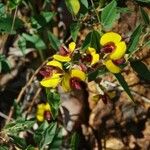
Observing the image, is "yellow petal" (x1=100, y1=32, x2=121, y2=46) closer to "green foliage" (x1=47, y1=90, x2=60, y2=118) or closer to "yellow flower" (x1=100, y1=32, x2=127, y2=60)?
"yellow flower" (x1=100, y1=32, x2=127, y2=60)

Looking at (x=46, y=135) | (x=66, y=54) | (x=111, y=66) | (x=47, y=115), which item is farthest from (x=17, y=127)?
(x=111, y=66)

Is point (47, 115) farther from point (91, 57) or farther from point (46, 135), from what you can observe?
point (91, 57)

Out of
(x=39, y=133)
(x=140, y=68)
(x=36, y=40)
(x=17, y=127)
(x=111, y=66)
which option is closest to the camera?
(x=111, y=66)

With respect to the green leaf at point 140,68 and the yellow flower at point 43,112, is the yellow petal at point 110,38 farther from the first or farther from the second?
the yellow flower at point 43,112

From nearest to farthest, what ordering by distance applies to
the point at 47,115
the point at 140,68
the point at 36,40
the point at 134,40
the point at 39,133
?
the point at 134,40 < the point at 140,68 < the point at 39,133 < the point at 47,115 < the point at 36,40

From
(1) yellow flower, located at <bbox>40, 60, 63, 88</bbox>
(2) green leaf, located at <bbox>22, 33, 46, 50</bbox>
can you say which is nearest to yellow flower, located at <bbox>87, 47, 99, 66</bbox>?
(1) yellow flower, located at <bbox>40, 60, 63, 88</bbox>

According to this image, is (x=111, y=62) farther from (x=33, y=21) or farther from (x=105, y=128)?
(x=105, y=128)
